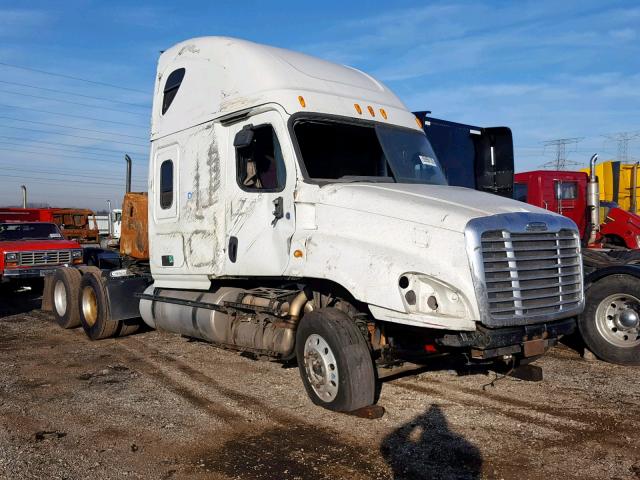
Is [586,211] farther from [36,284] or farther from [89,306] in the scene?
[36,284]

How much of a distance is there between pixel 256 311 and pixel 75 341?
446 centimetres

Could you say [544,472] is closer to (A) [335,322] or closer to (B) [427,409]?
(B) [427,409]

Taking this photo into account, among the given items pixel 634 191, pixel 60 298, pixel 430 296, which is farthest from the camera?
pixel 634 191

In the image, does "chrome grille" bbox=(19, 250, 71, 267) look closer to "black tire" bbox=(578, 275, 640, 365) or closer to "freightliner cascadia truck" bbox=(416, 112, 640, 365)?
"freightliner cascadia truck" bbox=(416, 112, 640, 365)

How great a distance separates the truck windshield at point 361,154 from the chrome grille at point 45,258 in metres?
10.3

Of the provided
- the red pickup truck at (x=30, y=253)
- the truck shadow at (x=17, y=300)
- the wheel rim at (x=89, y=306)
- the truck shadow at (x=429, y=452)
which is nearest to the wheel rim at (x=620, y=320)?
the truck shadow at (x=429, y=452)

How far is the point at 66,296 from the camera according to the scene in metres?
10.6

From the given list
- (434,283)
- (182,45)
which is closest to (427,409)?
(434,283)

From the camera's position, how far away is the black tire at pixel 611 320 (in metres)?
7.14

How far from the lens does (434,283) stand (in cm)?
496

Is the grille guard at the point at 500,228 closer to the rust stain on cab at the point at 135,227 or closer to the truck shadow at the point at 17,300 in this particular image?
the rust stain on cab at the point at 135,227

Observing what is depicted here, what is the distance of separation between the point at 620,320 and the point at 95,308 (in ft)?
24.8

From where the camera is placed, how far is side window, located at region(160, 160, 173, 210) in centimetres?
804

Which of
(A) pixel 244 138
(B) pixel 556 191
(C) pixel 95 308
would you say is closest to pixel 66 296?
(C) pixel 95 308
